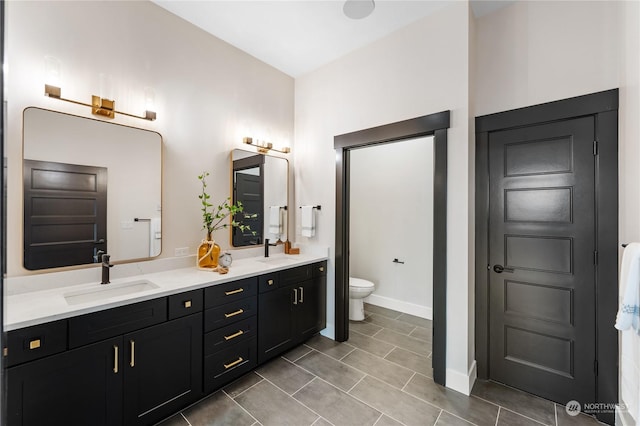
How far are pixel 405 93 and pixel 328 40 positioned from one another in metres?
0.96

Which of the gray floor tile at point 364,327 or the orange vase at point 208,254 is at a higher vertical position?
the orange vase at point 208,254

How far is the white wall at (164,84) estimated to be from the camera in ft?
5.41

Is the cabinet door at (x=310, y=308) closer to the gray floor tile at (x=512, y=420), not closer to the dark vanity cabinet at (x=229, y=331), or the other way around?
the dark vanity cabinet at (x=229, y=331)

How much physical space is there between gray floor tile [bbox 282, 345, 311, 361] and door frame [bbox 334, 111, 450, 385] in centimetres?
37

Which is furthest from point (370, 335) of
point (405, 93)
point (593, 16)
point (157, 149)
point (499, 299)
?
point (593, 16)

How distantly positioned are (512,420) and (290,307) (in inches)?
71.7

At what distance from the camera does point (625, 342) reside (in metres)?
1.49

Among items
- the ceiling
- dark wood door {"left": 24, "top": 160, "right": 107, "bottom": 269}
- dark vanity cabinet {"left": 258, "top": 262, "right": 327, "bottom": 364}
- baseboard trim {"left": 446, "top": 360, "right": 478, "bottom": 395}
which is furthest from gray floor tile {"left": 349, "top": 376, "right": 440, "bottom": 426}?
the ceiling

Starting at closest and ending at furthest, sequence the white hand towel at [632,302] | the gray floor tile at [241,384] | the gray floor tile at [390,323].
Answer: the white hand towel at [632,302]
the gray floor tile at [241,384]
the gray floor tile at [390,323]

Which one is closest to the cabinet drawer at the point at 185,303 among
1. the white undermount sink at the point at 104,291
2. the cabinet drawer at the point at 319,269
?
the white undermount sink at the point at 104,291

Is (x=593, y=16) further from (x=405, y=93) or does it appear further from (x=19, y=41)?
(x=19, y=41)

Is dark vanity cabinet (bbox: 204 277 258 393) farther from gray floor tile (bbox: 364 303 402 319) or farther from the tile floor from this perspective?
gray floor tile (bbox: 364 303 402 319)

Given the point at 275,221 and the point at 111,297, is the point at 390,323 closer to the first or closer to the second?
the point at 275,221

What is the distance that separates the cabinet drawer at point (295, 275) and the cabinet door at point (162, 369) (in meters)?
0.81
